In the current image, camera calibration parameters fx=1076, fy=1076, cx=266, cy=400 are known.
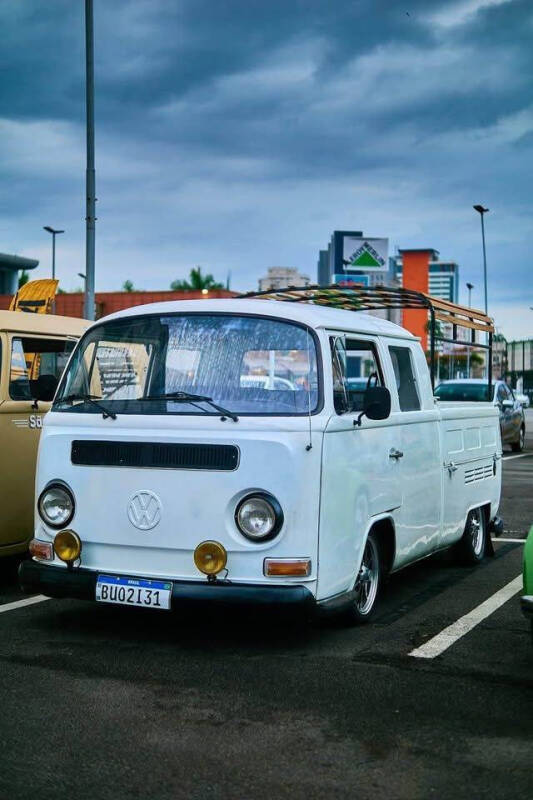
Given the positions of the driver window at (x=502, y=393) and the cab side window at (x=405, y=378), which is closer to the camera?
the cab side window at (x=405, y=378)

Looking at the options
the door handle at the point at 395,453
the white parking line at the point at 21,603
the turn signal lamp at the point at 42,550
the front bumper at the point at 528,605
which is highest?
the door handle at the point at 395,453

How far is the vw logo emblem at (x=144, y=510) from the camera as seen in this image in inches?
239

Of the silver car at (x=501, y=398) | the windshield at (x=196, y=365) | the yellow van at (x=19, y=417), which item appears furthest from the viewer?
the silver car at (x=501, y=398)

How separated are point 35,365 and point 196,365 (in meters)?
2.56

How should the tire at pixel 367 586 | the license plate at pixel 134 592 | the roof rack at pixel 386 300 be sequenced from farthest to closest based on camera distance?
the roof rack at pixel 386 300, the tire at pixel 367 586, the license plate at pixel 134 592

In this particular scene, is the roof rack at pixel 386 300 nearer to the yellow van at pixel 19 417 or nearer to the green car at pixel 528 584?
the yellow van at pixel 19 417

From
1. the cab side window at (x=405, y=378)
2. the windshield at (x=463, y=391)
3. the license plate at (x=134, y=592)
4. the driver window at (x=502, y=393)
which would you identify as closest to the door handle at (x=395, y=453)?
the cab side window at (x=405, y=378)

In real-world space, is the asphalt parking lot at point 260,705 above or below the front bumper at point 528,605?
below

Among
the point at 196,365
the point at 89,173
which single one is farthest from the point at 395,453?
the point at 89,173

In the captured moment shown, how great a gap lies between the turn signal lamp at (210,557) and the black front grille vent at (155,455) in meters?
0.43

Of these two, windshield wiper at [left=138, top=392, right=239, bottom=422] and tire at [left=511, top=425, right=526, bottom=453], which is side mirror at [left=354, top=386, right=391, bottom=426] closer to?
windshield wiper at [left=138, top=392, right=239, bottom=422]

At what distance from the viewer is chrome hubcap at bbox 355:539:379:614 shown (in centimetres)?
673

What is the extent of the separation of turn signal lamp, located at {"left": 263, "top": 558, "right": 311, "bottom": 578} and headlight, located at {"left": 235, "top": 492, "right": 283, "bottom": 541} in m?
0.14

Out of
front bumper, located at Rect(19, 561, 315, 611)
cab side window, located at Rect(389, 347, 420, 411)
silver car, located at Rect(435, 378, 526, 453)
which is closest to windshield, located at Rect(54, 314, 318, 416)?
front bumper, located at Rect(19, 561, 315, 611)
